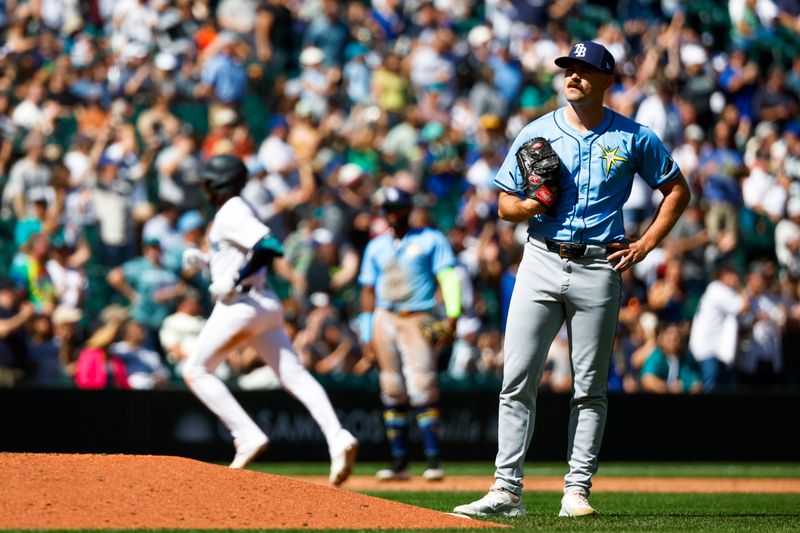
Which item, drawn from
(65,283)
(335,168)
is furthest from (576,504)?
(335,168)

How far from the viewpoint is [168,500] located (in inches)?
264

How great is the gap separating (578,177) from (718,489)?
5.23 m

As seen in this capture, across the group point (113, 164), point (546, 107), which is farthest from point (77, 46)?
point (546, 107)

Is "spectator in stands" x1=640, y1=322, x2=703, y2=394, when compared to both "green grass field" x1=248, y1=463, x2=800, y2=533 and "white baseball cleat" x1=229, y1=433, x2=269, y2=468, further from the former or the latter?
"white baseball cleat" x1=229, y1=433, x2=269, y2=468

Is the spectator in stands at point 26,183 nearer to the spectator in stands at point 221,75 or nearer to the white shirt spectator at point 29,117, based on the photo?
the white shirt spectator at point 29,117

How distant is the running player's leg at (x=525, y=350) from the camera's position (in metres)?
7.63

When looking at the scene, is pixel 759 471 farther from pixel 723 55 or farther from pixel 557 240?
pixel 723 55

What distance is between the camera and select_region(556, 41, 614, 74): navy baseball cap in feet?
24.7

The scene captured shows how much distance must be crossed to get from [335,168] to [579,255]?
11.0 metres

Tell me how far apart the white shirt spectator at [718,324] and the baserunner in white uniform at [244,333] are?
27.8 feet

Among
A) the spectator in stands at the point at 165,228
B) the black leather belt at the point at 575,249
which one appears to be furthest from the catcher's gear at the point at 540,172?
the spectator in stands at the point at 165,228

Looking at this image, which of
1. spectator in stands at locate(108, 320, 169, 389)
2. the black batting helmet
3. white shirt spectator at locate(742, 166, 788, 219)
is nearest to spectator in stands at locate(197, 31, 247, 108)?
spectator in stands at locate(108, 320, 169, 389)

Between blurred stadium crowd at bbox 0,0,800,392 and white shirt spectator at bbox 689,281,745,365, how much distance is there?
27mm

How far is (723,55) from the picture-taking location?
77.1 ft
